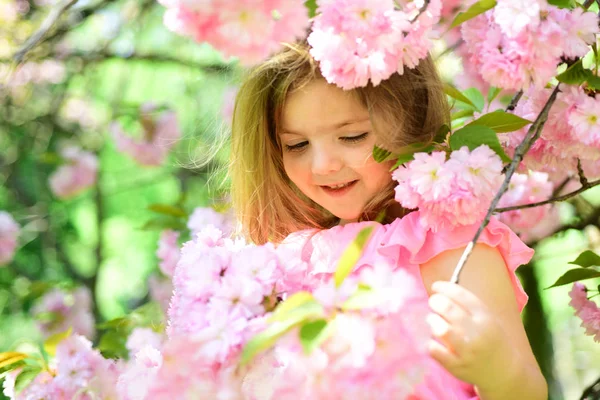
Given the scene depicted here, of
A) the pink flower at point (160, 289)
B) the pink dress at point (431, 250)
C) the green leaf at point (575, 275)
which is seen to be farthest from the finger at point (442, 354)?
the pink flower at point (160, 289)

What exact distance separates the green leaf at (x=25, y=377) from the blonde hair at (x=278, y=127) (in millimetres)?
571

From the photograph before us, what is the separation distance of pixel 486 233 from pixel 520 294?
16cm

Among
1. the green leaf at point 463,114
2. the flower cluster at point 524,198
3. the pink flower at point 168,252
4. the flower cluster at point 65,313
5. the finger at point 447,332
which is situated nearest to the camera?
the finger at point 447,332

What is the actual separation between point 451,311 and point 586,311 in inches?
33.1

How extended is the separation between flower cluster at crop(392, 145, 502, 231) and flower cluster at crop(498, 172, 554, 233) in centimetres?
104

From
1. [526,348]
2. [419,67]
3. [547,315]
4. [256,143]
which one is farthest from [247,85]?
[547,315]

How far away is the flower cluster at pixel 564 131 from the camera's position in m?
1.39

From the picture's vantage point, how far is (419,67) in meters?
1.63

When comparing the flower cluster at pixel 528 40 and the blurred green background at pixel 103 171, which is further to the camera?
the blurred green background at pixel 103 171

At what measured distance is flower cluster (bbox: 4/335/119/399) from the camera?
1.80 metres

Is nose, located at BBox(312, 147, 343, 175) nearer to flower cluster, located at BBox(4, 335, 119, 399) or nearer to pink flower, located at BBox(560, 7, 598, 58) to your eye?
pink flower, located at BBox(560, 7, 598, 58)

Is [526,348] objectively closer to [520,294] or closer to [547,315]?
[520,294]

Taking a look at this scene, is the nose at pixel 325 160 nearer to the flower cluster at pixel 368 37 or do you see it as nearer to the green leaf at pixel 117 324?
the flower cluster at pixel 368 37

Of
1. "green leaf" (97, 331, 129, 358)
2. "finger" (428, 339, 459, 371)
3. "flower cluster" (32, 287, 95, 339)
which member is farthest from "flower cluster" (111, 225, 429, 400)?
"flower cluster" (32, 287, 95, 339)
